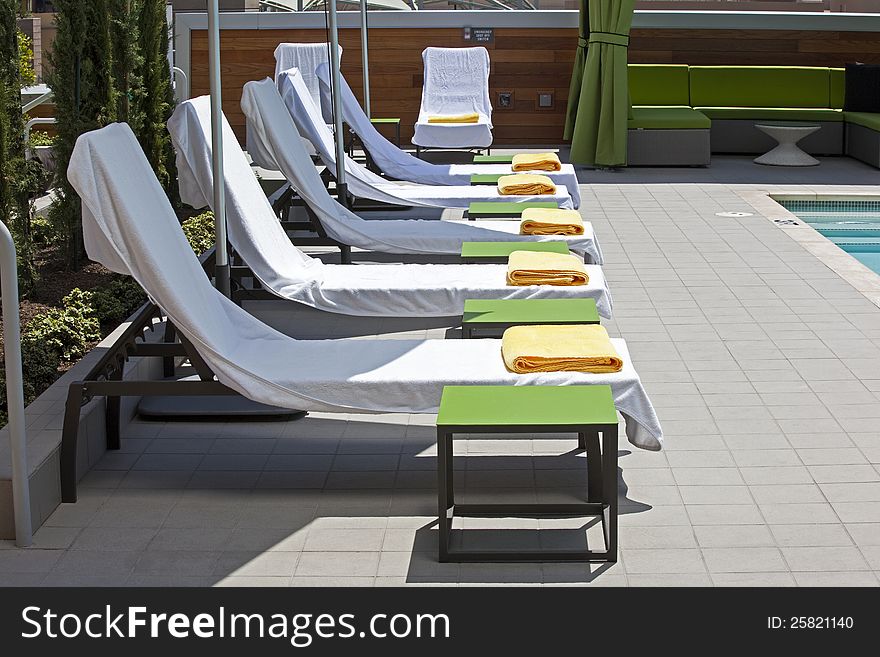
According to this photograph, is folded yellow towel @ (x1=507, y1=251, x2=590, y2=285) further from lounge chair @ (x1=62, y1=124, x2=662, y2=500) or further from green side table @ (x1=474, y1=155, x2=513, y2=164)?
green side table @ (x1=474, y1=155, x2=513, y2=164)

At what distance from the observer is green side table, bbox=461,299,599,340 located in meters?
4.80

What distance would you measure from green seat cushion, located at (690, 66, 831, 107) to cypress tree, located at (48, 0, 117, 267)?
7.53 meters

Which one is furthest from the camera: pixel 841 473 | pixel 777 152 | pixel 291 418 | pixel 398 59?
pixel 398 59

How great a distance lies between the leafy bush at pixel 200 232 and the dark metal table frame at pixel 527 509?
3.59 metres

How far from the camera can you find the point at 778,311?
6645 mm

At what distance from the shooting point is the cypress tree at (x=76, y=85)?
6.99 metres

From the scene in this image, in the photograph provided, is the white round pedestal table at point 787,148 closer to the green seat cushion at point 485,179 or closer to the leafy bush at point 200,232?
the green seat cushion at point 485,179

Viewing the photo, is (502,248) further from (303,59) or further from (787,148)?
(787,148)

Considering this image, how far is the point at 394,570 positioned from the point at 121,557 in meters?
0.82

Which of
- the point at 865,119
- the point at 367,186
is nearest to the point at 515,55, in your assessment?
the point at 865,119

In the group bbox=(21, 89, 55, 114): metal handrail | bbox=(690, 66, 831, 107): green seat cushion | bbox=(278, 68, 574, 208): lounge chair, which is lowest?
bbox=(278, 68, 574, 208): lounge chair

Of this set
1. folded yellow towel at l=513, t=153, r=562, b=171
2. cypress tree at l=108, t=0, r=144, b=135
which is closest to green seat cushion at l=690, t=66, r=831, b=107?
folded yellow towel at l=513, t=153, r=562, b=171

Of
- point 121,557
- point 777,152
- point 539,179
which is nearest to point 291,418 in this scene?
point 121,557
